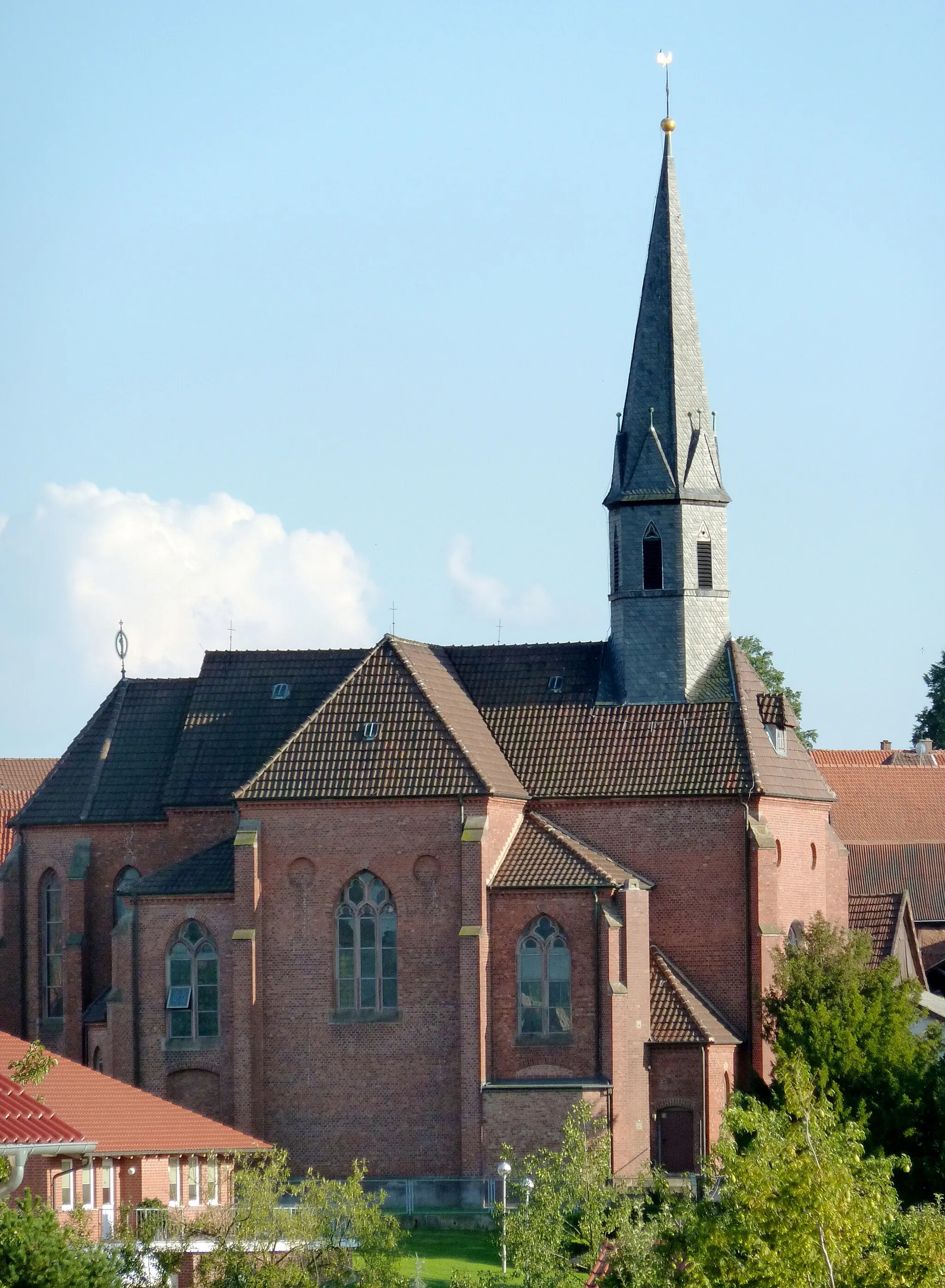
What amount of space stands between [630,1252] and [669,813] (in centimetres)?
2587

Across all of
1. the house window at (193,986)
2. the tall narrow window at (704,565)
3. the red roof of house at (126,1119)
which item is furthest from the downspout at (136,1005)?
the tall narrow window at (704,565)

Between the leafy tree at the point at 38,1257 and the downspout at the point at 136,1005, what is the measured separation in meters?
31.6

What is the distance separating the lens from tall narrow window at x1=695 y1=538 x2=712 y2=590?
6762 cm

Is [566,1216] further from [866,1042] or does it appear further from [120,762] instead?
[120,762]

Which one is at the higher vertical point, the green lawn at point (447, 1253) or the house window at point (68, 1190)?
the house window at point (68, 1190)

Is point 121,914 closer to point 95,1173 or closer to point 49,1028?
point 49,1028

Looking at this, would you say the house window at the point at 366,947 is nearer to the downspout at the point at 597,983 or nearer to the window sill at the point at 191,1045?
the window sill at the point at 191,1045

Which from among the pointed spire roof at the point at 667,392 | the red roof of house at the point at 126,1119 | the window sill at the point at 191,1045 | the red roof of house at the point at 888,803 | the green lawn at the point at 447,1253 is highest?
the pointed spire roof at the point at 667,392

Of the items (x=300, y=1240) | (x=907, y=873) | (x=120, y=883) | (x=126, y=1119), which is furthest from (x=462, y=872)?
(x=907, y=873)

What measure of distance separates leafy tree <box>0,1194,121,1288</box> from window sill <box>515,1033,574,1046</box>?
97.3 ft

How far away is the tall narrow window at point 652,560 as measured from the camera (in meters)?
67.5

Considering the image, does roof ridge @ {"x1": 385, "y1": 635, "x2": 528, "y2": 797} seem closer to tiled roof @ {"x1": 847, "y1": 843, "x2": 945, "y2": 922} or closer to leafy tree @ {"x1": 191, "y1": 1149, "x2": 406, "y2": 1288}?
leafy tree @ {"x1": 191, "y1": 1149, "x2": 406, "y2": 1288}

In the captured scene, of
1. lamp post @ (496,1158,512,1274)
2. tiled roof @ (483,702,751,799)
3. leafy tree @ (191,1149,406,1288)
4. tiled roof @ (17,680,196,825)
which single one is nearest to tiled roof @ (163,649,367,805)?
tiled roof @ (17,680,196,825)

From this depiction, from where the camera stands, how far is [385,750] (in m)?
62.5
